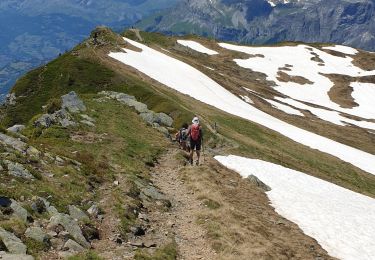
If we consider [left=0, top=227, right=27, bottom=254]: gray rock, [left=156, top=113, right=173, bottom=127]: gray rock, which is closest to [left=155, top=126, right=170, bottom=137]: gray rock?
[left=156, top=113, right=173, bottom=127]: gray rock

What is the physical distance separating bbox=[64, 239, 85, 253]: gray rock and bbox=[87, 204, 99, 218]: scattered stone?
3.64 meters

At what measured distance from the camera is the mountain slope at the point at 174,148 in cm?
2325

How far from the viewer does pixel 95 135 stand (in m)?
35.2

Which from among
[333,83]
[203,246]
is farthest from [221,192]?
[333,83]

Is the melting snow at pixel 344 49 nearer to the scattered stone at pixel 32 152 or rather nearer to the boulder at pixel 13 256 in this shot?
the scattered stone at pixel 32 152

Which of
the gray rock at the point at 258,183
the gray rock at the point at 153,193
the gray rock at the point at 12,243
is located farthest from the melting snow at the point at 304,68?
the gray rock at the point at 12,243

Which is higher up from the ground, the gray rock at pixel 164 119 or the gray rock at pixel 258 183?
the gray rock at pixel 258 183

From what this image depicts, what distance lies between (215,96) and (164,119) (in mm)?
33578

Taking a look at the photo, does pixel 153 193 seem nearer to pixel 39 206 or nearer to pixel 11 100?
pixel 39 206

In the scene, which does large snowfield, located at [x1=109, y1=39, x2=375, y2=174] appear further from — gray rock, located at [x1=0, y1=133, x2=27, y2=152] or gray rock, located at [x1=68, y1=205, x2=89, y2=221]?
gray rock, located at [x1=68, y1=205, x2=89, y2=221]

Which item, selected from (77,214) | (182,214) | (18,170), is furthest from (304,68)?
(77,214)

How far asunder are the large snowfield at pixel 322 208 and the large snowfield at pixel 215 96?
1057 inches

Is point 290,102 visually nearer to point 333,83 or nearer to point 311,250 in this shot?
point 333,83

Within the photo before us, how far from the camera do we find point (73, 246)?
17281 millimetres
